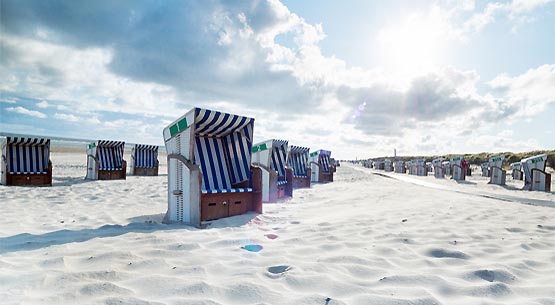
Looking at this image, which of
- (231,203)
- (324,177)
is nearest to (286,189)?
(231,203)

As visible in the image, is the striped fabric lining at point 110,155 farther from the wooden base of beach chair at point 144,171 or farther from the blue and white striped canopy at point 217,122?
the blue and white striped canopy at point 217,122

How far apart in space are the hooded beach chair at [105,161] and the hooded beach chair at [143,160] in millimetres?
2008

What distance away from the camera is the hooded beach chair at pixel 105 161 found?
473 inches

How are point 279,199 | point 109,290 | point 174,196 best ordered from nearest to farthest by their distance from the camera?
point 109,290 → point 174,196 → point 279,199

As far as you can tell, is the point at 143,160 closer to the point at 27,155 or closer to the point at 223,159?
the point at 27,155

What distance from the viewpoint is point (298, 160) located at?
491 inches

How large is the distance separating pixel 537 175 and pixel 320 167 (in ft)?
29.1

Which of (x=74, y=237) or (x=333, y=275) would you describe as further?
(x=74, y=237)

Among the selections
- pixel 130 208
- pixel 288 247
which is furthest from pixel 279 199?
pixel 288 247

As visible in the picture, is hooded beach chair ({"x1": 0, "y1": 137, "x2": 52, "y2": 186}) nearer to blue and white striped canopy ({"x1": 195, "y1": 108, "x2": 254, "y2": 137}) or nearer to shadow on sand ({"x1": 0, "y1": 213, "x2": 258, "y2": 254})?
shadow on sand ({"x1": 0, "y1": 213, "x2": 258, "y2": 254})

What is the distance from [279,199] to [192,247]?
5095mm

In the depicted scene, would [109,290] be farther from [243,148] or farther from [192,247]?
[243,148]

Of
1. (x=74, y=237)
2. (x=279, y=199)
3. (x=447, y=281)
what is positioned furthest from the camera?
(x=279, y=199)

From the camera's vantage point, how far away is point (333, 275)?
2420 mm
